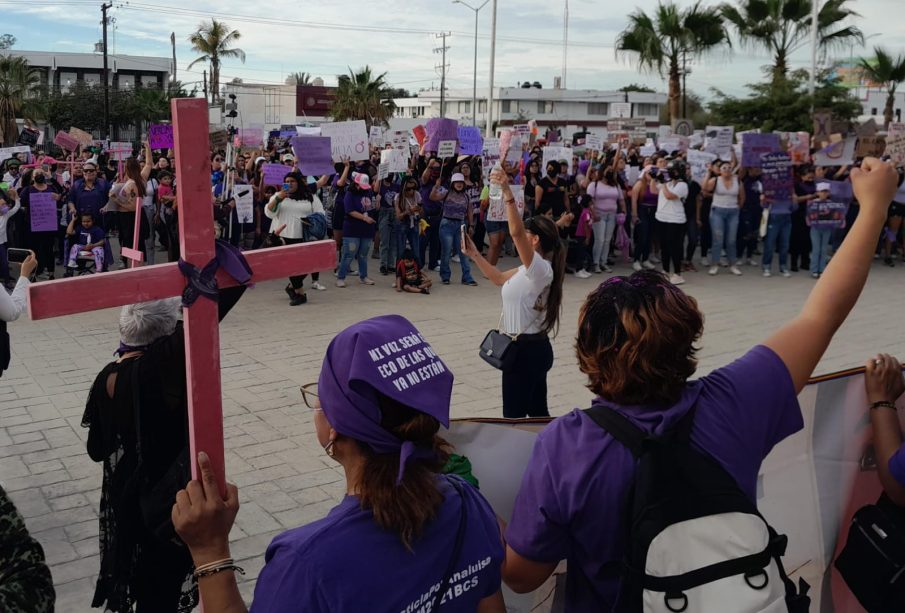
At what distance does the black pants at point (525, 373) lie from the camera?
16.8ft

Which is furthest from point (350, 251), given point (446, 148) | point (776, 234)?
point (776, 234)

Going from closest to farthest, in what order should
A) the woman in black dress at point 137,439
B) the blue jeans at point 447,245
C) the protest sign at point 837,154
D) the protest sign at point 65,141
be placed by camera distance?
1. the woman in black dress at point 137,439
2. the blue jeans at point 447,245
3. the protest sign at point 837,154
4. the protest sign at point 65,141

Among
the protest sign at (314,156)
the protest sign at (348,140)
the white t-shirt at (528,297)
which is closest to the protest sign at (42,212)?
the protest sign at (314,156)

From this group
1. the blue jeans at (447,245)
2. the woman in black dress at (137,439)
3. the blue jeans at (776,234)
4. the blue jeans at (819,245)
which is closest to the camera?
the woman in black dress at (137,439)

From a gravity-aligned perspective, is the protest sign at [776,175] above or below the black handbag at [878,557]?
above

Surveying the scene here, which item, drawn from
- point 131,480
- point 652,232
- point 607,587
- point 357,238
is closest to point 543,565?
point 607,587

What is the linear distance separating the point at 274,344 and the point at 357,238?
3619 mm

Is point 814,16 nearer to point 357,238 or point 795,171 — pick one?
point 795,171

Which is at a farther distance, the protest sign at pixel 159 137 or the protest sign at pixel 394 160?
the protest sign at pixel 159 137

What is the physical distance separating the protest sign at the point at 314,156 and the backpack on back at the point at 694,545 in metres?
10.7

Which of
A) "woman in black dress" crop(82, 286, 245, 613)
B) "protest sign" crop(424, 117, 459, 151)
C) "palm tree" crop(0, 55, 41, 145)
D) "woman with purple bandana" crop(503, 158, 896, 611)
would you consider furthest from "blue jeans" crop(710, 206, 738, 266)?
"palm tree" crop(0, 55, 41, 145)

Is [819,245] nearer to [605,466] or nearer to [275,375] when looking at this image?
[275,375]

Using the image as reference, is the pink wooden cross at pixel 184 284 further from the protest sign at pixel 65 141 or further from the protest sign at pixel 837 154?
the protest sign at pixel 65 141

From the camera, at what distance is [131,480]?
300 cm
